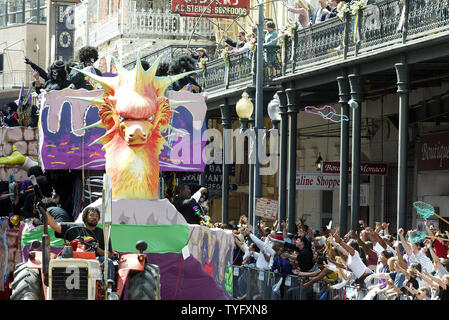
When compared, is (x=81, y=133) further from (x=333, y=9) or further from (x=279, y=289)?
(x=333, y=9)

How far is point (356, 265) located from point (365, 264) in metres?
1.14

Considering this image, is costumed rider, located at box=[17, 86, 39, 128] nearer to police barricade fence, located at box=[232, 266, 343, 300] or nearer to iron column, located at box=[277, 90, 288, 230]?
police barricade fence, located at box=[232, 266, 343, 300]

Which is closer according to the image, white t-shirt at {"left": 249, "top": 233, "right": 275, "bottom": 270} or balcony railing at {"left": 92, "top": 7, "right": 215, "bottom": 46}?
white t-shirt at {"left": 249, "top": 233, "right": 275, "bottom": 270}

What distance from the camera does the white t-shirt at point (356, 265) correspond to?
17.9 metres

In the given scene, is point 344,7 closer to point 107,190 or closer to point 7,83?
point 107,190

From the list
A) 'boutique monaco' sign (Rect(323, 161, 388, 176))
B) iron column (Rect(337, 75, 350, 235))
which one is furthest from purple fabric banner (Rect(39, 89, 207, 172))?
'boutique monaco' sign (Rect(323, 161, 388, 176))

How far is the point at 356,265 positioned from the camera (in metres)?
18.0

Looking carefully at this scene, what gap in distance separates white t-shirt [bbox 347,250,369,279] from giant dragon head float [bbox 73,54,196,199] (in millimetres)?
3042

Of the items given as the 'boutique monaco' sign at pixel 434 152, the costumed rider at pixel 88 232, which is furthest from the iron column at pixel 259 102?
the costumed rider at pixel 88 232

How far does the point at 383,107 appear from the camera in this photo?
34.2 m

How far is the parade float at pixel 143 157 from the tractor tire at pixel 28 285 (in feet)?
4.47

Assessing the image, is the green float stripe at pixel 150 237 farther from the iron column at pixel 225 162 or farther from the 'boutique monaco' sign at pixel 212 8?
the 'boutique monaco' sign at pixel 212 8

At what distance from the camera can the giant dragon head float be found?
1719 centimetres

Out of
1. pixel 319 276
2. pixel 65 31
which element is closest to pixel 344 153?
pixel 319 276
